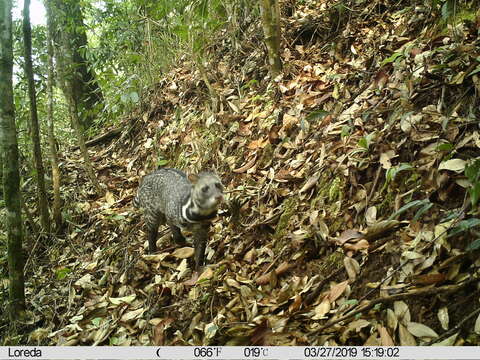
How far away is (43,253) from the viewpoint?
716 cm

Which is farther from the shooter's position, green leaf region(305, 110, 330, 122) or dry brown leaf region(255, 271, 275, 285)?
green leaf region(305, 110, 330, 122)

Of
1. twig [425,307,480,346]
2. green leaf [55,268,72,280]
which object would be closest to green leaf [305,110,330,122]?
twig [425,307,480,346]

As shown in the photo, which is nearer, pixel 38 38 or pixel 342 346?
pixel 342 346

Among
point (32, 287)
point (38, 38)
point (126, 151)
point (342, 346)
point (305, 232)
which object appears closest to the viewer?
point (342, 346)

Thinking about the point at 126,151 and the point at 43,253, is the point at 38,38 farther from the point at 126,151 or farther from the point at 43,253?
the point at 43,253

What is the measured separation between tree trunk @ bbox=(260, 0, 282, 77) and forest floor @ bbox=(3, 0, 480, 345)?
26 cm

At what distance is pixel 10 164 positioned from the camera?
17.2 feet

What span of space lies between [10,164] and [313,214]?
3.30 m

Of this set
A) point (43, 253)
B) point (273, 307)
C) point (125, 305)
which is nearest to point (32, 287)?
point (43, 253)

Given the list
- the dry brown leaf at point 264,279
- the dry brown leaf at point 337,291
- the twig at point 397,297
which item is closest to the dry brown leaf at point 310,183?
the dry brown leaf at point 264,279

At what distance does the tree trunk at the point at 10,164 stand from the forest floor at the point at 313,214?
0.53 meters

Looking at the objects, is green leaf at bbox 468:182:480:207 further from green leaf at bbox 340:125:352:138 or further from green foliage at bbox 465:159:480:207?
green leaf at bbox 340:125:352:138

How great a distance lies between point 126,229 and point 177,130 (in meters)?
2.11

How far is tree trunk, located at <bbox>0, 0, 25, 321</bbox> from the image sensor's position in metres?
5.09
